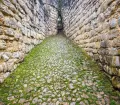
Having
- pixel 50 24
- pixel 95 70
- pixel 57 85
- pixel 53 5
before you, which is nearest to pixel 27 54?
pixel 57 85

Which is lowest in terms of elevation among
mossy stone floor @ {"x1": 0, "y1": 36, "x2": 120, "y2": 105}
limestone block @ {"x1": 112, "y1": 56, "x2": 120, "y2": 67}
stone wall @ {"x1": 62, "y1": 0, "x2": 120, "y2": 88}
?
mossy stone floor @ {"x1": 0, "y1": 36, "x2": 120, "y2": 105}

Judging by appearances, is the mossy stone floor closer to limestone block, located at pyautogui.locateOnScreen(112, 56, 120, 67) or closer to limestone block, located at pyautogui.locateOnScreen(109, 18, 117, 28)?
limestone block, located at pyautogui.locateOnScreen(112, 56, 120, 67)

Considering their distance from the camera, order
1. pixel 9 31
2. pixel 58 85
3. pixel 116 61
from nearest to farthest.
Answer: pixel 116 61 < pixel 58 85 < pixel 9 31

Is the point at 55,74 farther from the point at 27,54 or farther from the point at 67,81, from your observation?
the point at 27,54

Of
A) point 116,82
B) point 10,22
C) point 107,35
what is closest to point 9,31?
point 10,22

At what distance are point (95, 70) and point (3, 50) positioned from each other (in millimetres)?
2251

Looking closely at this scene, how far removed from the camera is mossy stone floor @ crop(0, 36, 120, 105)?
2049 mm

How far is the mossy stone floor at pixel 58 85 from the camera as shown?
2049 mm

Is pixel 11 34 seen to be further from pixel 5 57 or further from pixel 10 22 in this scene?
pixel 5 57

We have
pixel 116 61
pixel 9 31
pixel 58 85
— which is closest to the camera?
pixel 116 61

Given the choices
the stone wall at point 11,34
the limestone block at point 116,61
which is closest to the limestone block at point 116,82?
the limestone block at point 116,61

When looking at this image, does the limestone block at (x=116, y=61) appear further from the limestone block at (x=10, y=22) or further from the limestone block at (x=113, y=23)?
the limestone block at (x=10, y=22)

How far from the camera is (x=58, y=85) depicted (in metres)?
2.47

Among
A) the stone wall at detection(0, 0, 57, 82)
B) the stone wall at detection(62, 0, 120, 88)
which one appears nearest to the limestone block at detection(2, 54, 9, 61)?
the stone wall at detection(0, 0, 57, 82)
